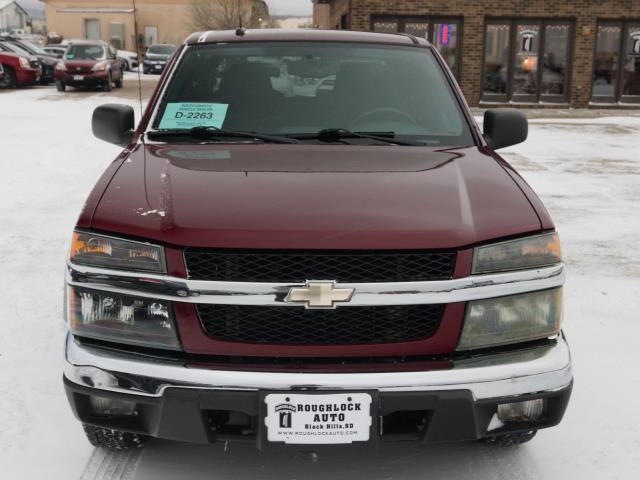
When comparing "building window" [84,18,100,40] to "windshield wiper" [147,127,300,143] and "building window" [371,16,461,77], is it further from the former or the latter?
"windshield wiper" [147,127,300,143]

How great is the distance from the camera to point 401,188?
2801 mm

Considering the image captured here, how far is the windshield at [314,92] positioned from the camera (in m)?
3.63

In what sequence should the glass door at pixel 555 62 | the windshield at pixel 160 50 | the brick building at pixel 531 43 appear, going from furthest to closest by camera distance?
the windshield at pixel 160 50
the glass door at pixel 555 62
the brick building at pixel 531 43

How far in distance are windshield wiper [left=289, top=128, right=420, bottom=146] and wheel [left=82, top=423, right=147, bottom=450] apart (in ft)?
4.79

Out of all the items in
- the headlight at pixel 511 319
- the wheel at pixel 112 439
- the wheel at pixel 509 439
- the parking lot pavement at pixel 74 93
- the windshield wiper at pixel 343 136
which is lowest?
the parking lot pavement at pixel 74 93

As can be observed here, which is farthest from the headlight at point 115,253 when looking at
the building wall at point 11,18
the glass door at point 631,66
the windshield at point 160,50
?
the building wall at point 11,18

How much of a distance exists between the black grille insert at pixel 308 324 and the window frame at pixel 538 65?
20.1 meters

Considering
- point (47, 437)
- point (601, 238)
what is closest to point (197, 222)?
point (47, 437)

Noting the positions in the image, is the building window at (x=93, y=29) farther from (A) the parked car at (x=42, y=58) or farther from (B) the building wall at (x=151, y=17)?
(A) the parked car at (x=42, y=58)

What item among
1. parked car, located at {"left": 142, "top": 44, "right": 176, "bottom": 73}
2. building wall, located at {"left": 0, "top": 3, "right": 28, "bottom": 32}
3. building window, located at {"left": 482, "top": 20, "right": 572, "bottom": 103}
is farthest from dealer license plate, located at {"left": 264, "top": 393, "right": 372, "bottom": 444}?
building wall, located at {"left": 0, "top": 3, "right": 28, "bottom": 32}

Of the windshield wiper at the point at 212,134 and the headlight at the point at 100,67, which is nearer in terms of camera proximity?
the windshield wiper at the point at 212,134

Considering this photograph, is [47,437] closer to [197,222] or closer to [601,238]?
[197,222]

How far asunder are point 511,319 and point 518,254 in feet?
0.71

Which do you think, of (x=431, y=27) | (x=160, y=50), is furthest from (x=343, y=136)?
(x=160, y=50)
